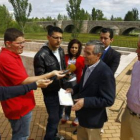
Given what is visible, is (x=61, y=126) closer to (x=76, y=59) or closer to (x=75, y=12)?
(x=76, y=59)

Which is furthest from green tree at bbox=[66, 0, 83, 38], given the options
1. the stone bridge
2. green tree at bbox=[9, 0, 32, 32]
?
the stone bridge

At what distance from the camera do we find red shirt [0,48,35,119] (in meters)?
2.05

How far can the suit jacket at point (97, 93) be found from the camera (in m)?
2.01

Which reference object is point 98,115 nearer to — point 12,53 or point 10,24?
point 12,53

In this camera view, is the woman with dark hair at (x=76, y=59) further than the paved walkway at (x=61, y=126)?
Yes

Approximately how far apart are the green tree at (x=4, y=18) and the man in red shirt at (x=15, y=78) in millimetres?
33558

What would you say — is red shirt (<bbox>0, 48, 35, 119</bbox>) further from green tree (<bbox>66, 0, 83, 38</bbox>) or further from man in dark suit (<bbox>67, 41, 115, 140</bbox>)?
green tree (<bbox>66, 0, 83, 38</bbox>)

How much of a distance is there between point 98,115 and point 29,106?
0.97 m

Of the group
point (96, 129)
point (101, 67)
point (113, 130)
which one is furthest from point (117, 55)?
point (113, 130)

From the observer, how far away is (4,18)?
34.5 metres

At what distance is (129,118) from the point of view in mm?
2273

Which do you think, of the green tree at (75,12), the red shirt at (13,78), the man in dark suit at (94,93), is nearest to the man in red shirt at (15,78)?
the red shirt at (13,78)

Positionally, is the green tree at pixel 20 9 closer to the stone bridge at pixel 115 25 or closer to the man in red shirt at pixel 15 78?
the stone bridge at pixel 115 25

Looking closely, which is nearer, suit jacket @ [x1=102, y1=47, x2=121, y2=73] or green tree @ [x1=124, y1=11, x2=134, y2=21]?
suit jacket @ [x1=102, y1=47, x2=121, y2=73]
